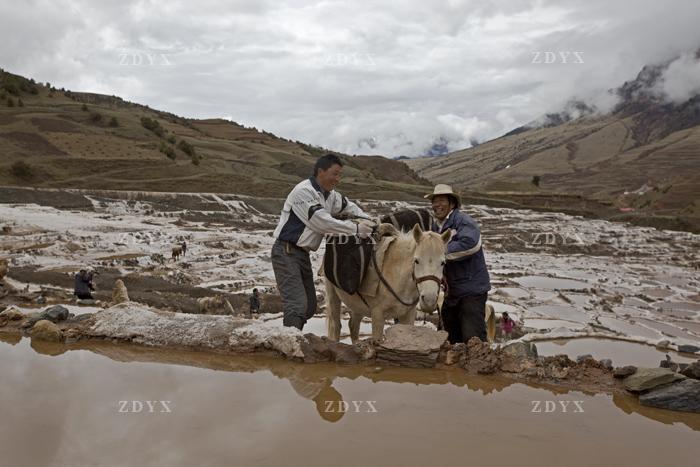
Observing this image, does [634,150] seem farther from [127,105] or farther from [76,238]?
[76,238]

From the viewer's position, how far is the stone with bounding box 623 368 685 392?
4348 mm

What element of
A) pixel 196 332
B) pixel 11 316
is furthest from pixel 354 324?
pixel 11 316

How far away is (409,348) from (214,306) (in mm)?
11189

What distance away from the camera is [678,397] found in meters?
4.16

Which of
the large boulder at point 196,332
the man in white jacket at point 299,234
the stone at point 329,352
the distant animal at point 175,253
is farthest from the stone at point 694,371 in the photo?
the distant animal at point 175,253

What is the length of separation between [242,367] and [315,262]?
2076 centimetres

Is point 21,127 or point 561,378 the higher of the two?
point 21,127

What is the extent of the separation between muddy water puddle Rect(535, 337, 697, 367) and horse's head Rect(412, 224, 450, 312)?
25.2ft

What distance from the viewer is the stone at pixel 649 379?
4348mm

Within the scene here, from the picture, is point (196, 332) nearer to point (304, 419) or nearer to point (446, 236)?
point (304, 419)

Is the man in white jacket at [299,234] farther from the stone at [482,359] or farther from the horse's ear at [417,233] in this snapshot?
the stone at [482,359]

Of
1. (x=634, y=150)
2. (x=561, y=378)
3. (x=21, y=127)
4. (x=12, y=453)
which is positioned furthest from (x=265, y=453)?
(x=634, y=150)

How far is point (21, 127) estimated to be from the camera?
165 ft

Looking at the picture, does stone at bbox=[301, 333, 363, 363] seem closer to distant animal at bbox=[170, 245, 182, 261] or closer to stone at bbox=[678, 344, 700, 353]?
stone at bbox=[678, 344, 700, 353]
